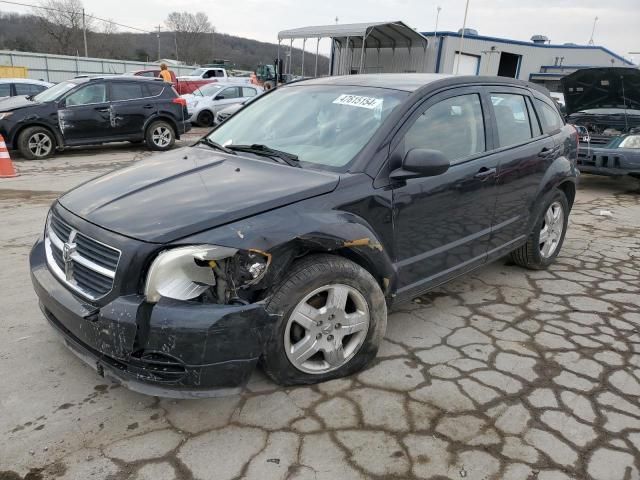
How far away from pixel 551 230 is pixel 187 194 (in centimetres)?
353

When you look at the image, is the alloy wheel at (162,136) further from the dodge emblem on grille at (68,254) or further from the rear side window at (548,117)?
the dodge emblem on grille at (68,254)

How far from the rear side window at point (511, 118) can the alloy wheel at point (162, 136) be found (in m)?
9.41

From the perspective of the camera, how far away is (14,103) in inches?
390

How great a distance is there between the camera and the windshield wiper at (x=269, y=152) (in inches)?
120

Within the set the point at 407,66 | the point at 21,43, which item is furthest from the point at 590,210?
the point at 21,43

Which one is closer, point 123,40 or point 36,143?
point 36,143

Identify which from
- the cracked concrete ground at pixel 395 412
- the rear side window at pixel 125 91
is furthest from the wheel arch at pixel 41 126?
the cracked concrete ground at pixel 395 412

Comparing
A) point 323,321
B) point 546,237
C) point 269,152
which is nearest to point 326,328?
point 323,321

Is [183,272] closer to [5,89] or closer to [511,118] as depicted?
[511,118]

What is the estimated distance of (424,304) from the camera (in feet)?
12.7

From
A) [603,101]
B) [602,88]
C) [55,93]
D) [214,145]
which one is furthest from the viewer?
[55,93]

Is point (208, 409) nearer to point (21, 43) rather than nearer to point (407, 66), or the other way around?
point (407, 66)

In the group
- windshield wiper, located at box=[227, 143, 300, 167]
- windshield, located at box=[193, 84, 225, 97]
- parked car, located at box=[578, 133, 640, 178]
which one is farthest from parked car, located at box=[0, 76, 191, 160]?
parked car, located at box=[578, 133, 640, 178]

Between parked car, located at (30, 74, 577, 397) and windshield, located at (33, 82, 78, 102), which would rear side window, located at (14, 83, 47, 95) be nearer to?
windshield, located at (33, 82, 78, 102)
